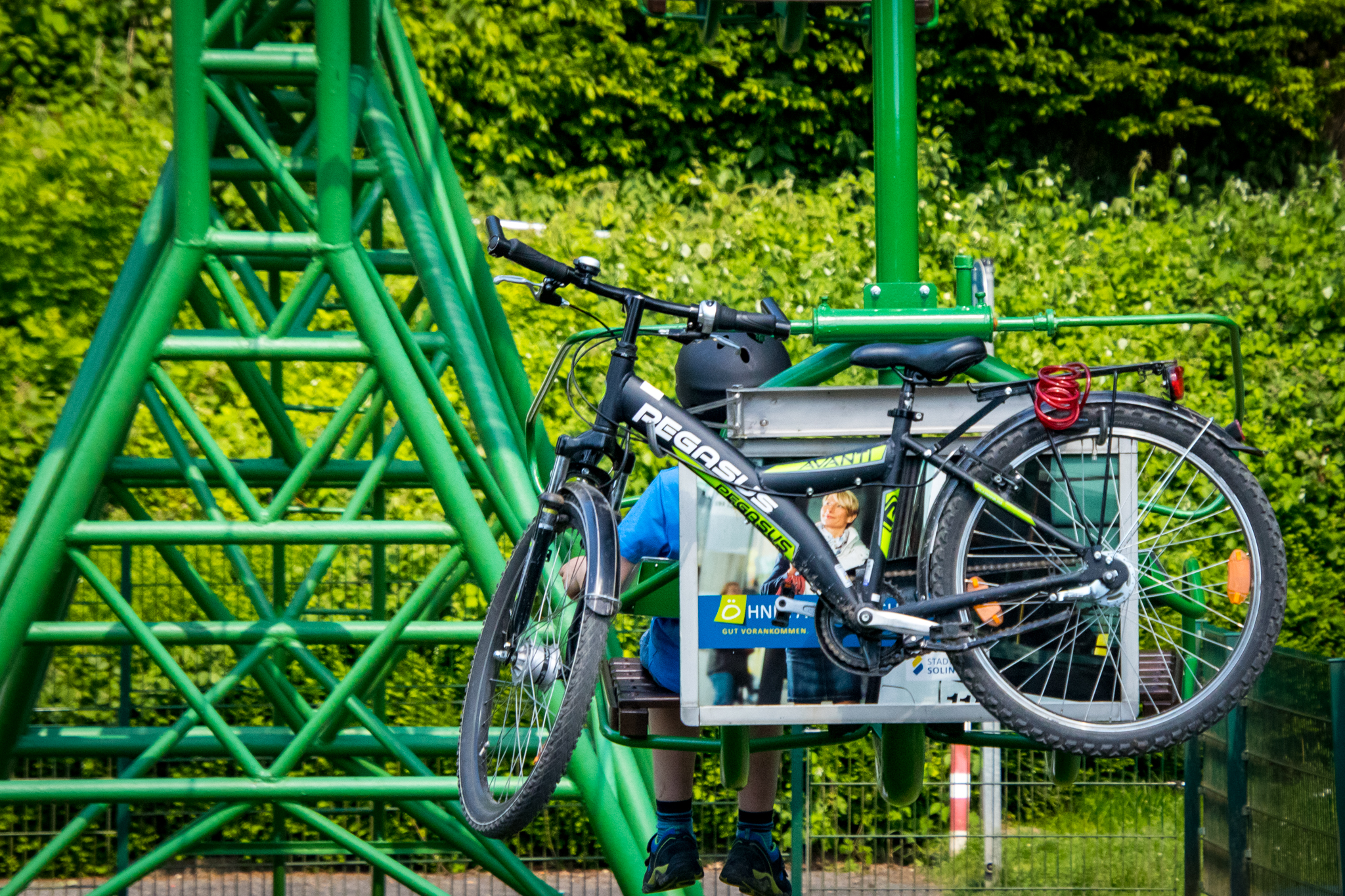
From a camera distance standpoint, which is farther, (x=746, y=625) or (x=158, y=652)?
(x=158, y=652)

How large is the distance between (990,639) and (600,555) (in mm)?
829

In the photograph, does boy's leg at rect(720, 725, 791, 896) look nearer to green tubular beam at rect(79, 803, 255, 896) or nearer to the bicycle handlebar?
the bicycle handlebar

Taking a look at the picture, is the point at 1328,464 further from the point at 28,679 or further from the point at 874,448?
the point at 28,679

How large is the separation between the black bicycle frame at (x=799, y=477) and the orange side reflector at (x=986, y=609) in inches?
2.4

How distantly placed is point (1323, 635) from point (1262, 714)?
2.39 m

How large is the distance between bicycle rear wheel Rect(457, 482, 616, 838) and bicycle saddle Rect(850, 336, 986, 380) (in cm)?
68

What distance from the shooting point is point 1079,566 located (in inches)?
117

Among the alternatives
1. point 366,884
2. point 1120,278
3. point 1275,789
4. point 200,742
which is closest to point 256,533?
point 200,742

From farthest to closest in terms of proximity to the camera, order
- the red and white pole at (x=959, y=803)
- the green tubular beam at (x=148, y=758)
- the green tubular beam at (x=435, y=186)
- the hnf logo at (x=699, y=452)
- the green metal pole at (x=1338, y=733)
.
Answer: the red and white pole at (x=959, y=803) < the green tubular beam at (x=435, y=186) < the green metal pole at (x=1338, y=733) < the green tubular beam at (x=148, y=758) < the hnf logo at (x=699, y=452)

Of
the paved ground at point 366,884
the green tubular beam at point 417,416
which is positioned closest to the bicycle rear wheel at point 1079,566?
the green tubular beam at point 417,416

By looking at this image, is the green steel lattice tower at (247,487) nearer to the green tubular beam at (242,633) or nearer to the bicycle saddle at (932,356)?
the green tubular beam at (242,633)

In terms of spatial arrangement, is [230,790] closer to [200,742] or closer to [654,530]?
[200,742]

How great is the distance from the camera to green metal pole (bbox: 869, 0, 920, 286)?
3.45 metres

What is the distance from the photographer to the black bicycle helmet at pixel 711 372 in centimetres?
378
